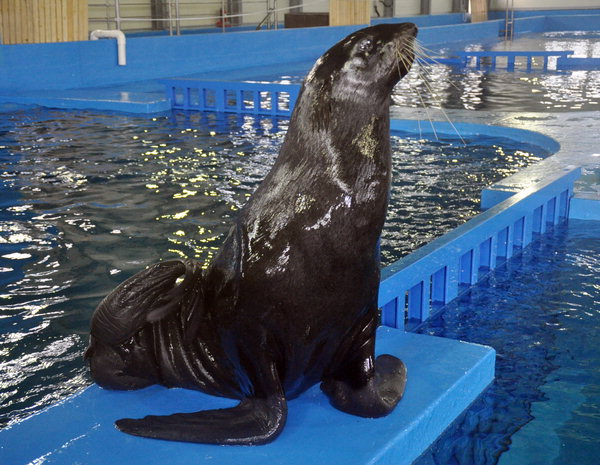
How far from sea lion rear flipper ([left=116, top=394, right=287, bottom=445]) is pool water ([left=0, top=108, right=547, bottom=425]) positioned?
0.81 m

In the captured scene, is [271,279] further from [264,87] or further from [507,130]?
[264,87]

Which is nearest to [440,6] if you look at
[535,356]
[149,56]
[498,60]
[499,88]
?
[498,60]

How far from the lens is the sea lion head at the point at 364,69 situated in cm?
186

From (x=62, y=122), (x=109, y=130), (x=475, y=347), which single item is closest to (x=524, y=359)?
(x=475, y=347)

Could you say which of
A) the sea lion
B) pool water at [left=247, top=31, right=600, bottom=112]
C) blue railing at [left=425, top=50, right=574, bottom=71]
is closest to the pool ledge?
pool water at [left=247, top=31, right=600, bottom=112]

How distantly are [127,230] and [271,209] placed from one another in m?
2.98

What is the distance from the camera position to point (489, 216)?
401 cm

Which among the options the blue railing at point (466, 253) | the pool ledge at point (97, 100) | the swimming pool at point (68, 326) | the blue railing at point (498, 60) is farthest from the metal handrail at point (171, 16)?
the blue railing at point (466, 253)

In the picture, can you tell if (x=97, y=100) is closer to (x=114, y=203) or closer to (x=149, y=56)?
(x=149, y=56)

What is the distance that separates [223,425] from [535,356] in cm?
150

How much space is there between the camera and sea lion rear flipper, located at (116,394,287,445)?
195cm

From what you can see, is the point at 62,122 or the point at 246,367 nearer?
the point at 246,367

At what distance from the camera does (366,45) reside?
1872 millimetres

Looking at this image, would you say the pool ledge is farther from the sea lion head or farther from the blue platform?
the sea lion head
